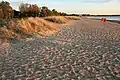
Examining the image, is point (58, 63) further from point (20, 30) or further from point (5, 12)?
point (5, 12)

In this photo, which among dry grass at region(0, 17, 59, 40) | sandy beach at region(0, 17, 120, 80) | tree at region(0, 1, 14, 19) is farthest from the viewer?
tree at region(0, 1, 14, 19)

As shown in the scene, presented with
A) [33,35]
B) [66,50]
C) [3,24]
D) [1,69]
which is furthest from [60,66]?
[3,24]

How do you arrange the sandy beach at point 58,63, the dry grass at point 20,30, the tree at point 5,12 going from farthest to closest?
the tree at point 5,12 → the dry grass at point 20,30 → the sandy beach at point 58,63

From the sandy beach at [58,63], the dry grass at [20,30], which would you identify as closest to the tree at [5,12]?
the dry grass at [20,30]

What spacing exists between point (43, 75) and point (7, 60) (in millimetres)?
2618

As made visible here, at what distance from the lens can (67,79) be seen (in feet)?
23.8

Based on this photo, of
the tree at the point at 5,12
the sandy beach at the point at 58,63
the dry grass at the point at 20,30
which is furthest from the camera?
the tree at the point at 5,12

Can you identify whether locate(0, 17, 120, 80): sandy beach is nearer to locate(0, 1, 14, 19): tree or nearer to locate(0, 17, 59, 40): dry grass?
locate(0, 17, 59, 40): dry grass

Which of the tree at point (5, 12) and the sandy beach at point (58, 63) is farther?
the tree at point (5, 12)

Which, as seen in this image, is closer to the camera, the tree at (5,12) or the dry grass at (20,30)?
the dry grass at (20,30)

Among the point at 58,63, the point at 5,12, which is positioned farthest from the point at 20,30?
the point at 5,12

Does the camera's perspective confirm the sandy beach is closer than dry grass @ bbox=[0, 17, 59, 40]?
Yes

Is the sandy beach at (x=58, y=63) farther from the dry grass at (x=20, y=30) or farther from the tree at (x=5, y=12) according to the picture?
the tree at (x=5, y=12)

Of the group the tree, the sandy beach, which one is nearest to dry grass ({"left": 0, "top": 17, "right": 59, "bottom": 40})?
the sandy beach
